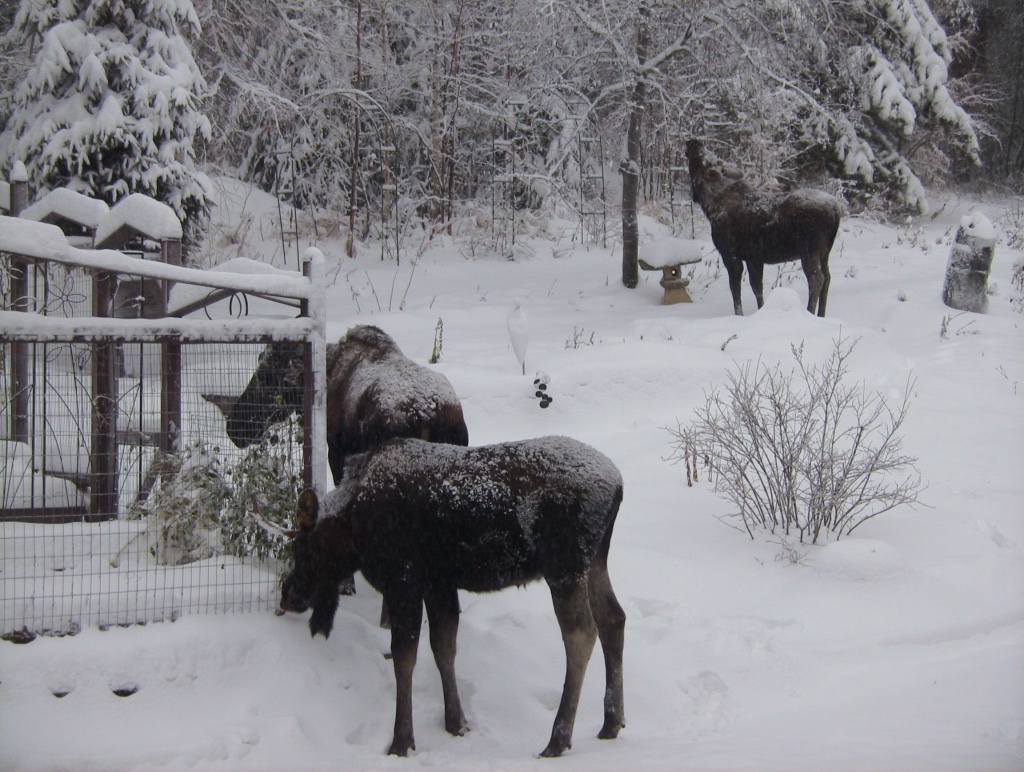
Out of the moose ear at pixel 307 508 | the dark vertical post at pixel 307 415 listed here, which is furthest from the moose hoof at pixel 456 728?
the dark vertical post at pixel 307 415

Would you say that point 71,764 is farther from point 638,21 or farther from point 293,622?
point 638,21

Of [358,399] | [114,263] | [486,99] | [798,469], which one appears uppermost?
[486,99]

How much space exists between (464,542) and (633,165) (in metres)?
11.0

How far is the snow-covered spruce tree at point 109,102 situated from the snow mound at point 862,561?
9809 mm

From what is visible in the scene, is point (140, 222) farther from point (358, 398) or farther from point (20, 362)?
point (358, 398)

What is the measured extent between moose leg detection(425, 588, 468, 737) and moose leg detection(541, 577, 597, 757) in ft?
1.70

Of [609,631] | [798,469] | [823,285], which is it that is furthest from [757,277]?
[609,631]

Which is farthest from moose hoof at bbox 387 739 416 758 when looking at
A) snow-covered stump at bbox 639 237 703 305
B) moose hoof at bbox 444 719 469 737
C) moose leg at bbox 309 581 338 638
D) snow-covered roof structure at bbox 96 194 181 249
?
snow-covered stump at bbox 639 237 703 305

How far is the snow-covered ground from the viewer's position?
407 centimetres

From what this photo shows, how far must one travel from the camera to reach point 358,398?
18.8 feet

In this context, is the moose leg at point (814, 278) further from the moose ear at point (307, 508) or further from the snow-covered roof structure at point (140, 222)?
the moose ear at point (307, 508)

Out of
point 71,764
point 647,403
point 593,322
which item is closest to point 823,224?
point 593,322

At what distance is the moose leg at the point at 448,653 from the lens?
440 cm

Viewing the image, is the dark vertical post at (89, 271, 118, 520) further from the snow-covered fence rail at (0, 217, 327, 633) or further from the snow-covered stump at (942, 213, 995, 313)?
the snow-covered stump at (942, 213, 995, 313)
